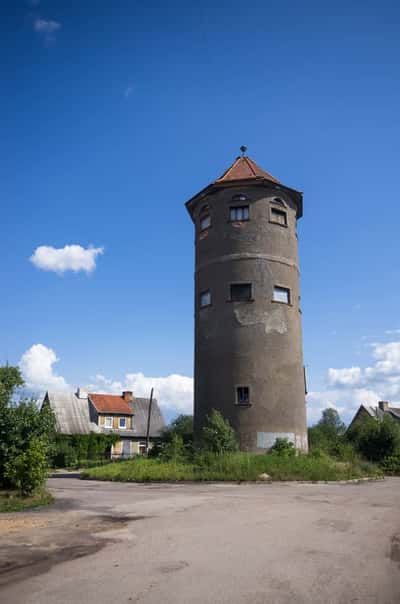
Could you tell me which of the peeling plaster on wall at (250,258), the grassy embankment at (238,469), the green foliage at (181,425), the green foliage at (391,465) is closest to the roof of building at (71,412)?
the green foliage at (181,425)

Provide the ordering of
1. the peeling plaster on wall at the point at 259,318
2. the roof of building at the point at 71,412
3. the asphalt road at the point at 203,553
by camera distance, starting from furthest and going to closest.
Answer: the roof of building at the point at 71,412 → the peeling plaster on wall at the point at 259,318 → the asphalt road at the point at 203,553

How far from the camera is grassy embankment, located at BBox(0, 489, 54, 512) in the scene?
39.5 feet

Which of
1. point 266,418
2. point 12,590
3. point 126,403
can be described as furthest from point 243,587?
point 126,403

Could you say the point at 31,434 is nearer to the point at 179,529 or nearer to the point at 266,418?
the point at 179,529

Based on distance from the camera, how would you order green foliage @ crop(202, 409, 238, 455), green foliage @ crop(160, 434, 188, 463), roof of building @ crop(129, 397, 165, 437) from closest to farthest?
1. green foliage @ crop(202, 409, 238, 455)
2. green foliage @ crop(160, 434, 188, 463)
3. roof of building @ crop(129, 397, 165, 437)

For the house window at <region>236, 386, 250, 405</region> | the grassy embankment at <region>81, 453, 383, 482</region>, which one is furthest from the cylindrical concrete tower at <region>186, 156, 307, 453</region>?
the grassy embankment at <region>81, 453, 383, 482</region>

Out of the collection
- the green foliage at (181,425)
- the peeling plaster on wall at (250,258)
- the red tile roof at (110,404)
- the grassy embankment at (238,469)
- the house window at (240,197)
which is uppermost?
the house window at (240,197)

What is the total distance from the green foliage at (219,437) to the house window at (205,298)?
6.05 meters

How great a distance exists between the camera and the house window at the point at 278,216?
27.2 m

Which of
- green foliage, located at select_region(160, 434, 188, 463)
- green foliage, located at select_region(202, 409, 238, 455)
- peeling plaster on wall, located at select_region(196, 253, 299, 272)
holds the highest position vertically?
peeling plaster on wall, located at select_region(196, 253, 299, 272)

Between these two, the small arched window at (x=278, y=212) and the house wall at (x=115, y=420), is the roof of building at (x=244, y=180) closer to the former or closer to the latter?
the small arched window at (x=278, y=212)

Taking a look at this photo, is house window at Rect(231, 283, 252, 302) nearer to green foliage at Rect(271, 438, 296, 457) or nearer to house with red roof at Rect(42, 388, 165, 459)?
green foliage at Rect(271, 438, 296, 457)

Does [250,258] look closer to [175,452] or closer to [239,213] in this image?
[239,213]

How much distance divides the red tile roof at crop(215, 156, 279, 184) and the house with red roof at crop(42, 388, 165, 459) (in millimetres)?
30453
